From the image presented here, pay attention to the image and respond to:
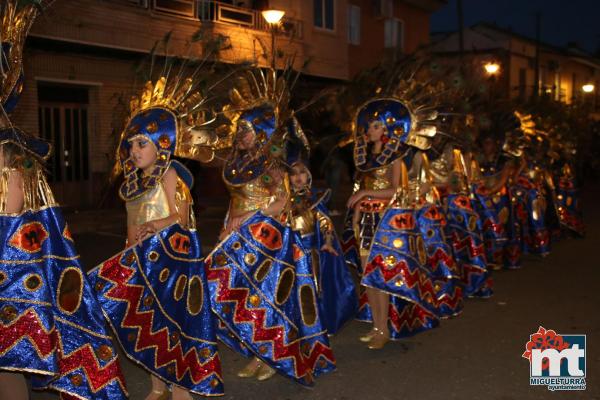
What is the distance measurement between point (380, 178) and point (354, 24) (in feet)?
61.1

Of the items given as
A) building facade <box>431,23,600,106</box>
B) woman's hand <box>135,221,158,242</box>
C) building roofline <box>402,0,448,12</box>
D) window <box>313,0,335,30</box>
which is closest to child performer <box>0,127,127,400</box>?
woman's hand <box>135,221,158,242</box>

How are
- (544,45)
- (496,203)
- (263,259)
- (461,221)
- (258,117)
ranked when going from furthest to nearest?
(544,45)
(496,203)
(461,221)
(258,117)
(263,259)

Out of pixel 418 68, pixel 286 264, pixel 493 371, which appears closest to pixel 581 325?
pixel 493 371

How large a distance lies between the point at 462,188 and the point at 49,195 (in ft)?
15.4

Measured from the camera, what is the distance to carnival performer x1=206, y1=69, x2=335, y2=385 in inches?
165

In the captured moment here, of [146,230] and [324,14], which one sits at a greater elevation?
[324,14]

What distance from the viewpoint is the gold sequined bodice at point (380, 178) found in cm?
518

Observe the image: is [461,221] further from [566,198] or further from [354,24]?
[354,24]

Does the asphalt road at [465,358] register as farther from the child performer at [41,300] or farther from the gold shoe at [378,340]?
the child performer at [41,300]

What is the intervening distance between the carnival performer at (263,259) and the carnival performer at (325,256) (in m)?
0.55

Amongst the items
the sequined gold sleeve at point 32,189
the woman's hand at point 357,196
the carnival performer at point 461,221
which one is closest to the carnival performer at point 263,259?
the woman's hand at point 357,196

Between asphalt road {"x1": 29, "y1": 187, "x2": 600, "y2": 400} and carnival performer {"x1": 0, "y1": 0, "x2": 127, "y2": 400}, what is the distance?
97 cm

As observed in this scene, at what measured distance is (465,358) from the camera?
496cm

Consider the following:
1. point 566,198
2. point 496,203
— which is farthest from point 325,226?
point 566,198
